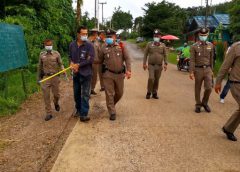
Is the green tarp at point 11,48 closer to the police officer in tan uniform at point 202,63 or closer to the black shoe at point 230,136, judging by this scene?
the police officer in tan uniform at point 202,63

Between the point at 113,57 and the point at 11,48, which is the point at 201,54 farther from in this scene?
the point at 11,48

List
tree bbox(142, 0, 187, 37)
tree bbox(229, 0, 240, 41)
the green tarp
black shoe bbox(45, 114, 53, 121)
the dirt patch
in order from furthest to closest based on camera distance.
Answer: tree bbox(142, 0, 187, 37)
tree bbox(229, 0, 240, 41)
the green tarp
black shoe bbox(45, 114, 53, 121)
the dirt patch

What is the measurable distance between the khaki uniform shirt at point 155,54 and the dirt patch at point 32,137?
2596 millimetres

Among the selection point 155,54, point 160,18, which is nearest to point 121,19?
point 160,18

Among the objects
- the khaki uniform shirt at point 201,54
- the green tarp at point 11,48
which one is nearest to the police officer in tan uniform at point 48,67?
the green tarp at point 11,48

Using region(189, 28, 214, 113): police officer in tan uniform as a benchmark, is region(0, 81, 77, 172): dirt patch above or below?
below

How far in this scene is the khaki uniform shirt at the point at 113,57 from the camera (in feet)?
28.5

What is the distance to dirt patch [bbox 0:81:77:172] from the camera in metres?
5.79

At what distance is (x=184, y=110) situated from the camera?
380 inches

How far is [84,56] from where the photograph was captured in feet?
27.3

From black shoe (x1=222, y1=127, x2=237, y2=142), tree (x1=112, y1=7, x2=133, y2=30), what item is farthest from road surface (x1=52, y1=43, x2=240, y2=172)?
tree (x1=112, y1=7, x2=133, y2=30)

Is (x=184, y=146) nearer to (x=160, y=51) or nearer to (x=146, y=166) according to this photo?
(x=146, y=166)

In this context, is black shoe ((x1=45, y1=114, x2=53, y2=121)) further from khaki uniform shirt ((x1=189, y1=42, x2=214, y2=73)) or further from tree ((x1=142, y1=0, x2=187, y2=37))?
tree ((x1=142, y1=0, x2=187, y2=37))

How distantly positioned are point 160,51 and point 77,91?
357 centimetres
